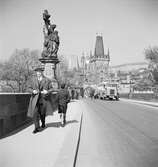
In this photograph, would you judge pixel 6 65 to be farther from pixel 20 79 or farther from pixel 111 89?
pixel 111 89

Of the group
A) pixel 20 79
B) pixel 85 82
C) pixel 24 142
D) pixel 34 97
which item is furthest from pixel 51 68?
pixel 85 82

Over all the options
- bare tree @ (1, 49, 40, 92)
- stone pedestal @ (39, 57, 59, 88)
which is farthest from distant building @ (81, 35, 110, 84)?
stone pedestal @ (39, 57, 59, 88)

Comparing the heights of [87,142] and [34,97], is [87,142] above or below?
below

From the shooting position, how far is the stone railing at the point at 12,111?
878cm

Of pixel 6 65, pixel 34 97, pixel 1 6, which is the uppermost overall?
pixel 6 65

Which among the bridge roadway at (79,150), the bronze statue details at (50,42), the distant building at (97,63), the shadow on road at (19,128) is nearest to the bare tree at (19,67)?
the bronze statue details at (50,42)

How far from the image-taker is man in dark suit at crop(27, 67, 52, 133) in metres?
9.38

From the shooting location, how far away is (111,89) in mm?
49938

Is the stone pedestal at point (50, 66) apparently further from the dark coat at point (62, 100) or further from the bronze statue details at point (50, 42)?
the dark coat at point (62, 100)

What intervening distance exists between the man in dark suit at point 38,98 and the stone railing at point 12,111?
41cm

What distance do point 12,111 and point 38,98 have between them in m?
1.16

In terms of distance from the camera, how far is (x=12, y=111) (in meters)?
10.0

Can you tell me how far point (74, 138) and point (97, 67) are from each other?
159m

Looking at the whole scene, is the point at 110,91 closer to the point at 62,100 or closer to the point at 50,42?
the point at 50,42
